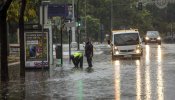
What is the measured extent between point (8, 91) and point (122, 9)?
96.5m

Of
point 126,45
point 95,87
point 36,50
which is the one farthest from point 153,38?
point 95,87

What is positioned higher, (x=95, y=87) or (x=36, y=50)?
(x=36, y=50)

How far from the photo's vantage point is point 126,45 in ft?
130

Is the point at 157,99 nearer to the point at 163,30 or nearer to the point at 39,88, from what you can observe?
the point at 39,88

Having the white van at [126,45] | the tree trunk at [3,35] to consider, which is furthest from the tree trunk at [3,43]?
the white van at [126,45]

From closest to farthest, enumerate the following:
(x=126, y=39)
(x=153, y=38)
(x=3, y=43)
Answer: (x=3, y=43), (x=126, y=39), (x=153, y=38)

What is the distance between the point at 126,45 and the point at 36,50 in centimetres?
1191

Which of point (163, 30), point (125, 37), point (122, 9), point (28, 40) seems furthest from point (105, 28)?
point (28, 40)

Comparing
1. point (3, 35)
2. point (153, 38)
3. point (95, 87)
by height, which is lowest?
point (153, 38)

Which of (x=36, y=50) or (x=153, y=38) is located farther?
(x=153, y=38)

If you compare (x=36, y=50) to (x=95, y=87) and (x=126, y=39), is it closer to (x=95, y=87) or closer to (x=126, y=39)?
(x=95, y=87)

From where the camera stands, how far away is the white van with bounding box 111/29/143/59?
39625 millimetres

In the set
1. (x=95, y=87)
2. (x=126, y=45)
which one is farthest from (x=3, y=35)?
(x=126, y=45)

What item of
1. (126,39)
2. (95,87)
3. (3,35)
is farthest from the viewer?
(126,39)
